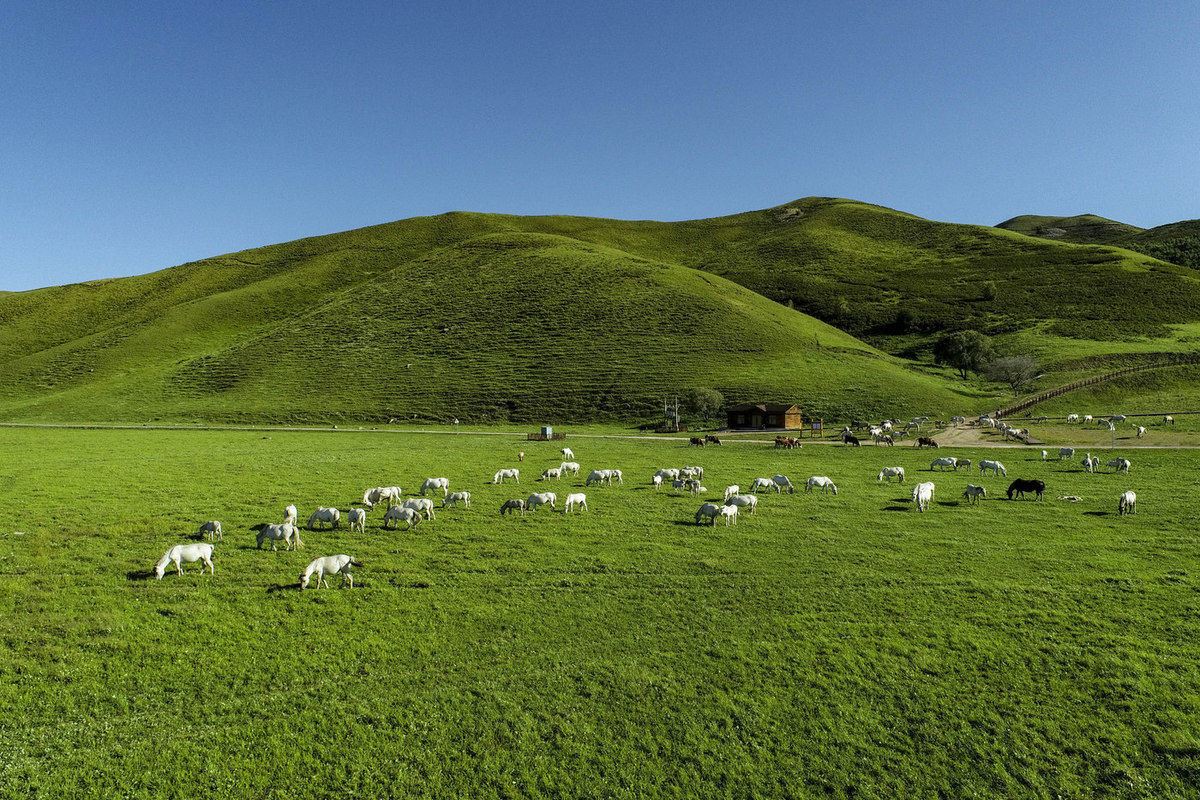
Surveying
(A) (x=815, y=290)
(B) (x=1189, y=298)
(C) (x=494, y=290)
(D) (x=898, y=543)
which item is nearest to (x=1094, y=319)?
(B) (x=1189, y=298)

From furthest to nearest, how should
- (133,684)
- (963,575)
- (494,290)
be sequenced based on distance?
1. (494,290)
2. (963,575)
3. (133,684)

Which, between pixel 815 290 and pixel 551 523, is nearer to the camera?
pixel 551 523

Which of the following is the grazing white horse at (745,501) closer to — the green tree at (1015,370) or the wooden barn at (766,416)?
the wooden barn at (766,416)

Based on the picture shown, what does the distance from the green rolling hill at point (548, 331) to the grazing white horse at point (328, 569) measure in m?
70.7

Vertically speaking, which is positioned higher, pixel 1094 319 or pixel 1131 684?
pixel 1094 319

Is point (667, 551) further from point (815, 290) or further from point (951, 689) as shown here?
point (815, 290)

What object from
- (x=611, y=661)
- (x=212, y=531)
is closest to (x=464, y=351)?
(x=212, y=531)

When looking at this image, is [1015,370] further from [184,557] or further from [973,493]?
[184,557]

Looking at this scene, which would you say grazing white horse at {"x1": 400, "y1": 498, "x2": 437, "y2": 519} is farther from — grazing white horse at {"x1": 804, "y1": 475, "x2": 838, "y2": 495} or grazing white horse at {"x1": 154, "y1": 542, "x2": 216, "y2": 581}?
grazing white horse at {"x1": 804, "y1": 475, "x2": 838, "y2": 495}

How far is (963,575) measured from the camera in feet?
57.7

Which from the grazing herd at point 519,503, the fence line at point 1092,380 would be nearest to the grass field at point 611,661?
the grazing herd at point 519,503

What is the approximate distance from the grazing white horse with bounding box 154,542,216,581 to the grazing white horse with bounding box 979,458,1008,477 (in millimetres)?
39317

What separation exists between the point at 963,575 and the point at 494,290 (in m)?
131

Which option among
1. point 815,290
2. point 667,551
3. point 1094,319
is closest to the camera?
point 667,551
